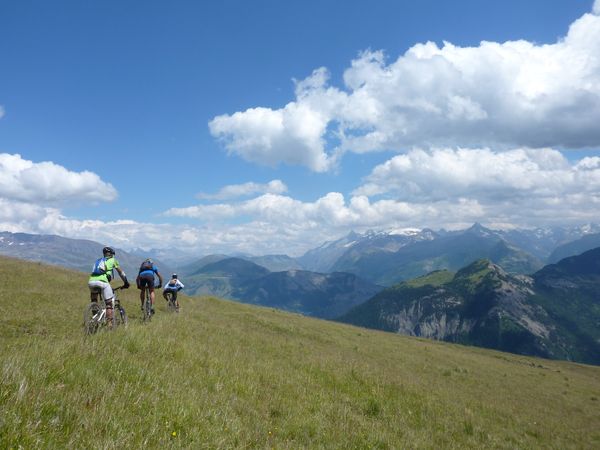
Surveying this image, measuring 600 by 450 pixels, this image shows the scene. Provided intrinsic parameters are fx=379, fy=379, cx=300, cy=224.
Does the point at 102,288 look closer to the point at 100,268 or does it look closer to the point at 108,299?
the point at 108,299

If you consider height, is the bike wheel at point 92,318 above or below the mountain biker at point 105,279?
below

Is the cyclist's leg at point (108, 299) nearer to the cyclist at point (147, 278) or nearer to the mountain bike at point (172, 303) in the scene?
the cyclist at point (147, 278)

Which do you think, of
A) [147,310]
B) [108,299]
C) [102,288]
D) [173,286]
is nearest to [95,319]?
[108,299]

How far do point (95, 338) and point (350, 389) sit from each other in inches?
317

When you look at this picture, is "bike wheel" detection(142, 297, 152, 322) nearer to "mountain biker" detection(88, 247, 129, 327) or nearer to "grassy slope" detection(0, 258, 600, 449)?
"grassy slope" detection(0, 258, 600, 449)

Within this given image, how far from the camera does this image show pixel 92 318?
13578mm

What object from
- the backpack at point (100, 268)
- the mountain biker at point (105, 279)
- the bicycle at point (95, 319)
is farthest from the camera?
the backpack at point (100, 268)

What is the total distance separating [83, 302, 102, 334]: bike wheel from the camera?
1334cm

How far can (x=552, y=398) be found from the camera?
28359 millimetres

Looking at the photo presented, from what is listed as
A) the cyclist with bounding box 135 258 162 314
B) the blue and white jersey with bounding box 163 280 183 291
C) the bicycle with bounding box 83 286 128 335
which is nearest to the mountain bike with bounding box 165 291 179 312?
the blue and white jersey with bounding box 163 280 183 291

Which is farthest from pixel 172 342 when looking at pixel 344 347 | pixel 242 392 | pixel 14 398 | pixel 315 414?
pixel 344 347

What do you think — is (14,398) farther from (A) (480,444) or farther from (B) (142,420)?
(A) (480,444)

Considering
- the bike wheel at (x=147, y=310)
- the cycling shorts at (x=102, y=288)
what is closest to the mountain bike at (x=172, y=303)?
the bike wheel at (x=147, y=310)

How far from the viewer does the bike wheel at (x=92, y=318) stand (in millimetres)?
13344
